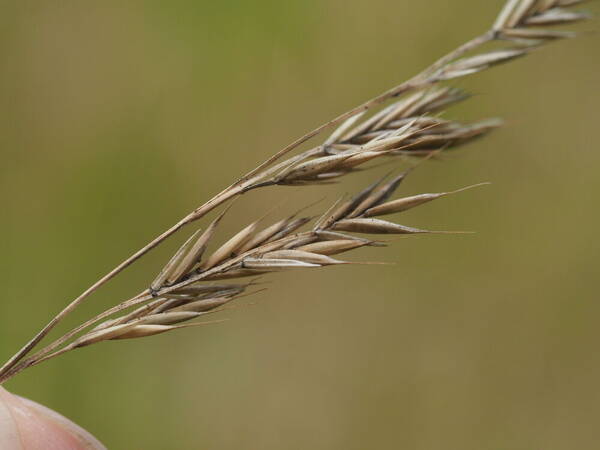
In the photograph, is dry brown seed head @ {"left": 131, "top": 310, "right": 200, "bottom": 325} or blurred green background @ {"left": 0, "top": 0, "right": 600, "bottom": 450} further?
blurred green background @ {"left": 0, "top": 0, "right": 600, "bottom": 450}

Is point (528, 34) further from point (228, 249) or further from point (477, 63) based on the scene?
point (228, 249)

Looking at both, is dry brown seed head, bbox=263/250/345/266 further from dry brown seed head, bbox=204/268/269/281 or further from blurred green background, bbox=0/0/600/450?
blurred green background, bbox=0/0/600/450

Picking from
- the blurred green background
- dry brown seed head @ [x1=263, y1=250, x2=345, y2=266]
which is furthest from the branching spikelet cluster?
the blurred green background

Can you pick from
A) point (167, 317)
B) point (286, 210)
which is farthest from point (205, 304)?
point (286, 210)

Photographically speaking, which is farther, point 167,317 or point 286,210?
point 286,210

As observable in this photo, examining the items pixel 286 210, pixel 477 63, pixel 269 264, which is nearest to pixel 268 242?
pixel 269 264

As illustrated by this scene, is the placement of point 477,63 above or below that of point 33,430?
above

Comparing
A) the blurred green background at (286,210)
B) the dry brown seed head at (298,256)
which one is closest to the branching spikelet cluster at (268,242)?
the dry brown seed head at (298,256)

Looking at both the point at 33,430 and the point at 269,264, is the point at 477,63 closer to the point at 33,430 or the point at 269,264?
the point at 269,264

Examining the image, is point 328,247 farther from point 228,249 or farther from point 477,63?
point 477,63

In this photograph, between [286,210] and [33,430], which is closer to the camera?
[33,430]
